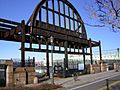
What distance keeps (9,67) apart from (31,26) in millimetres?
6260

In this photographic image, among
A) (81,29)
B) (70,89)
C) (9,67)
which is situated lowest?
(70,89)

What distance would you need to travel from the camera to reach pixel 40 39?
30.3 m

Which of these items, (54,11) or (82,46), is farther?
(82,46)

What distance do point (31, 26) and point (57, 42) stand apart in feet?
29.4

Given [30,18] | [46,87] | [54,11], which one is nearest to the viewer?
[46,87]

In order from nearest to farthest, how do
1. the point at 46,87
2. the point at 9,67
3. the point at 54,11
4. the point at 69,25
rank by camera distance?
the point at 46,87
the point at 9,67
the point at 54,11
the point at 69,25

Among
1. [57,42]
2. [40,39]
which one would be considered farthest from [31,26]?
[57,42]

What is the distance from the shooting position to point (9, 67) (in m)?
21.3

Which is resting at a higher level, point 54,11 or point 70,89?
point 54,11

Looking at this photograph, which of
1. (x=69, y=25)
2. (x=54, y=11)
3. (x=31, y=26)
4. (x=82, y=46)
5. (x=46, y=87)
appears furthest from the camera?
(x=82, y=46)

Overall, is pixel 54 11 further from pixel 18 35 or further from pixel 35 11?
pixel 18 35

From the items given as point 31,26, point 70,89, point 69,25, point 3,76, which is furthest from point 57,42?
point 70,89

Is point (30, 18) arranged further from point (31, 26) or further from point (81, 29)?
point (81, 29)

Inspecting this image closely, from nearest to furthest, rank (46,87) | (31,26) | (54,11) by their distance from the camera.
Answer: (46,87) → (31,26) → (54,11)
